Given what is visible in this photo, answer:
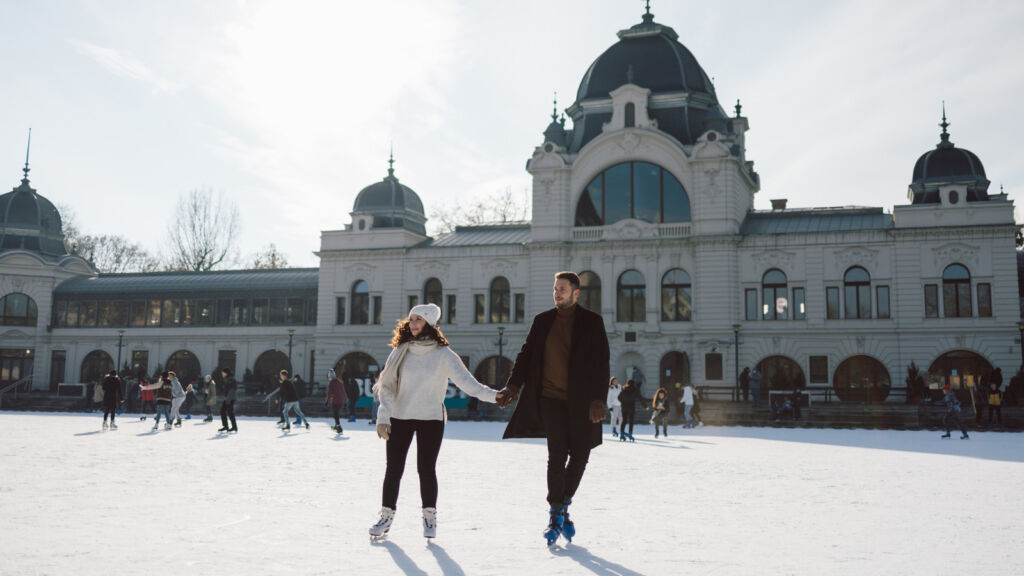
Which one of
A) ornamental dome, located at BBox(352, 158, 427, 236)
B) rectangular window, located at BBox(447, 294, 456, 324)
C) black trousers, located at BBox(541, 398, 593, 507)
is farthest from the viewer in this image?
ornamental dome, located at BBox(352, 158, 427, 236)

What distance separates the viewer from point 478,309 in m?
45.8

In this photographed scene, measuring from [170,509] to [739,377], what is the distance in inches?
1293

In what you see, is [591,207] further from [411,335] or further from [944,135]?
[411,335]

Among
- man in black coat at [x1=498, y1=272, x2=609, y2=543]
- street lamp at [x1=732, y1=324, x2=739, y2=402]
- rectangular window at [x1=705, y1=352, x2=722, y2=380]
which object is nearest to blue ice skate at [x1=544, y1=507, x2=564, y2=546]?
man in black coat at [x1=498, y1=272, x2=609, y2=543]

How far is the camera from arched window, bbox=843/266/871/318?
39.3 meters

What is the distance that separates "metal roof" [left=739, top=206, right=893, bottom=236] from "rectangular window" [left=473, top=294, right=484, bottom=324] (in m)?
13.9

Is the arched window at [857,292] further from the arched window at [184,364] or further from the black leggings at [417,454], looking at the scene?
the arched window at [184,364]

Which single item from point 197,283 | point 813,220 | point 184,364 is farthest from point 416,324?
point 197,283

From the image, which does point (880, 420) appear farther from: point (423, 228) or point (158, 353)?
point (158, 353)

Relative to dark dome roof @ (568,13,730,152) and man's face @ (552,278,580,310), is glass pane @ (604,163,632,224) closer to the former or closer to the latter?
dark dome roof @ (568,13,730,152)

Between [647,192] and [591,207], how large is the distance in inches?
117

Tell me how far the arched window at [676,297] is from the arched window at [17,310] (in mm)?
39276

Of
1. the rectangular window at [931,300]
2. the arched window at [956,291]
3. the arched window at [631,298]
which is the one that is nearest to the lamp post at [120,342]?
the arched window at [631,298]

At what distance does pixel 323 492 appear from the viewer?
1032 centimetres
